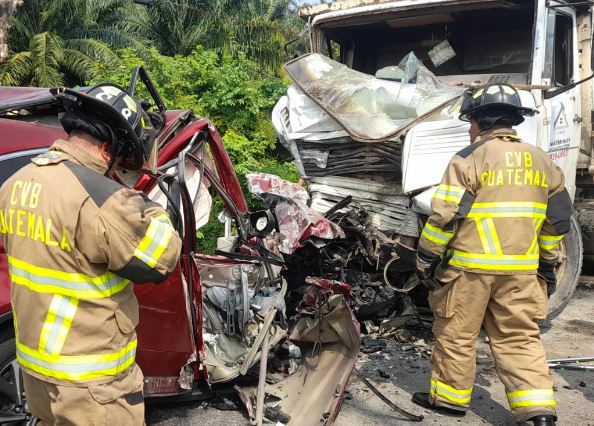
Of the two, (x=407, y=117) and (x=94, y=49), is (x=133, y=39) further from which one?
(x=407, y=117)

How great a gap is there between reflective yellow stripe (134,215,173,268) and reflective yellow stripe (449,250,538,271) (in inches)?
76.5

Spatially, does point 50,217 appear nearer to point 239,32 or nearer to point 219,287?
point 219,287

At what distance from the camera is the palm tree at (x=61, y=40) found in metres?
14.3

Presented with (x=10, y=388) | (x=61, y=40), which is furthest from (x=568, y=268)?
(x=61, y=40)

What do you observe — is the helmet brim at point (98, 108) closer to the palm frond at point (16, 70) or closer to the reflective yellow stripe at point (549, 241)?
the reflective yellow stripe at point (549, 241)

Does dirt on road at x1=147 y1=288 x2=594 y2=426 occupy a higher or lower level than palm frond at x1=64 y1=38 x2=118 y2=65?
Answer: lower

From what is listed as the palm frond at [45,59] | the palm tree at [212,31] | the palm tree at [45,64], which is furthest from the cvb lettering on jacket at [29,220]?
the palm tree at [212,31]

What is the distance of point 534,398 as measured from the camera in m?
3.07

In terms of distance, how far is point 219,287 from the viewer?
3.51m

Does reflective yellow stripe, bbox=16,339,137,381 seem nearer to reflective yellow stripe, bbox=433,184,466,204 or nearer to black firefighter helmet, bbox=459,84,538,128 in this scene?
reflective yellow stripe, bbox=433,184,466,204

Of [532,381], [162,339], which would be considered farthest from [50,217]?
[532,381]

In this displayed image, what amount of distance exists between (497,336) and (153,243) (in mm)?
2245

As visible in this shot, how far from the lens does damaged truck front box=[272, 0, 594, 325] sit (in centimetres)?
436

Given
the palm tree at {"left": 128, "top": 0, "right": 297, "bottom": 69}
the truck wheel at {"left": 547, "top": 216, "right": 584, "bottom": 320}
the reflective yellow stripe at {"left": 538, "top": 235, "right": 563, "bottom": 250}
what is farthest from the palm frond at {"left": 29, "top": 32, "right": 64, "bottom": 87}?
the reflective yellow stripe at {"left": 538, "top": 235, "right": 563, "bottom": 250}
